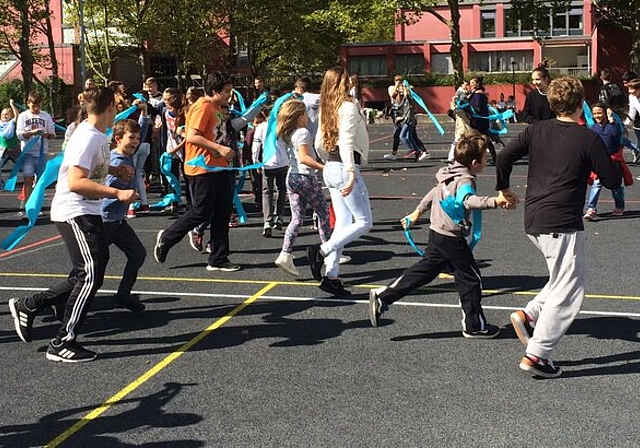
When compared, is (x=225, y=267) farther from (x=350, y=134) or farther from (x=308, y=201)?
(x=350, y=134)

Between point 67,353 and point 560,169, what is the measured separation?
11.5 ft

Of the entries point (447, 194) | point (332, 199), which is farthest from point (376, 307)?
point (332, 199)

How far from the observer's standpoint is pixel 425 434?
4.59 meters

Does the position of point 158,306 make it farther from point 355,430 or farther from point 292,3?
point 292,3

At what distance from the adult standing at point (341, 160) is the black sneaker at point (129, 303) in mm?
1606

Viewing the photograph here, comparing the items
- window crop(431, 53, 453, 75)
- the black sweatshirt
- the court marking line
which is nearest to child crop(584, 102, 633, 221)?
the court marking line

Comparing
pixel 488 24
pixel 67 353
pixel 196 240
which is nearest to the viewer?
pixel 67 353

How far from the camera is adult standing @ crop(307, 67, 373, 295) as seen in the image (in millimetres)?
7613

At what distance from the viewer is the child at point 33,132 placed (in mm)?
13281

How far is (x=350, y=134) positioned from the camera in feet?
24.9

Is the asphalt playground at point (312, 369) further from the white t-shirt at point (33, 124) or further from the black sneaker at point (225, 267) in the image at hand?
the white t-shirt at point (33, 124)

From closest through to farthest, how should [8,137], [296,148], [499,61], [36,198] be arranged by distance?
[36,198] < [296,148] < [8,137] < [499,61]

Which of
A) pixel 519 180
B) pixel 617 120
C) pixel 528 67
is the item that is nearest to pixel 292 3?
pixel 528 67

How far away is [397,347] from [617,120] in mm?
8065
